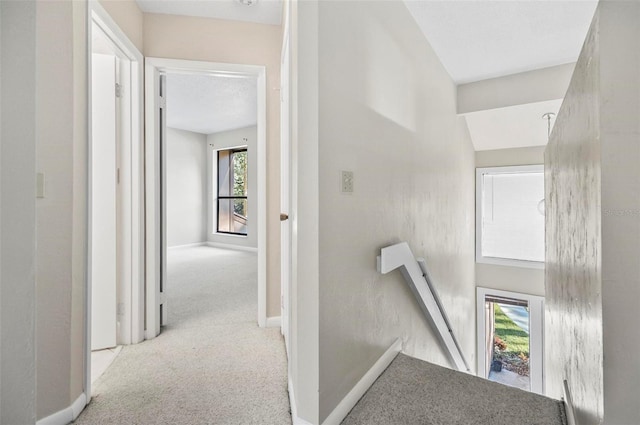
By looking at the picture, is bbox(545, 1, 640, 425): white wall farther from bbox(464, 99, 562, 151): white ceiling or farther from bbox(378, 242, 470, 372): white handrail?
bbox(464, 99, 562, 151): white ceiling

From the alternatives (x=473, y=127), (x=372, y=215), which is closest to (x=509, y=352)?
(x=473, y=127)

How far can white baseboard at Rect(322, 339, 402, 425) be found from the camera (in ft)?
4.39

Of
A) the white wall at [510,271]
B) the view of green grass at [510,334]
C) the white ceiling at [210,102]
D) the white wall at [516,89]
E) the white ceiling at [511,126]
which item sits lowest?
the view of green grass at [510,334]

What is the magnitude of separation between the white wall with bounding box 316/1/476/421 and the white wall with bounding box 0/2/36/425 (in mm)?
953

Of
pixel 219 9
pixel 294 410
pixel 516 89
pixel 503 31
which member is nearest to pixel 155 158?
pixel 219 9

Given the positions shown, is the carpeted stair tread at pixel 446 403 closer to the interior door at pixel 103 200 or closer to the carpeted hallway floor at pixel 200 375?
the carpeted hallway floor at pixel 200 375

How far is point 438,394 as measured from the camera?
5.02ft

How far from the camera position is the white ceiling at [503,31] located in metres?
2.31

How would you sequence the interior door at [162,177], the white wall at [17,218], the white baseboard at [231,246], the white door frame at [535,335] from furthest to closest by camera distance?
the white baseboard at [231,246] → the white door frame at [535,335] → the interior door at [162,177] → the white wall at [17,218]

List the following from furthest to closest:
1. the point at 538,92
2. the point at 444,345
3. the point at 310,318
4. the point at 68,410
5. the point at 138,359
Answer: the point at 538,92
the point at 444,345
the point at 138,359
the point at 68,410
the point at 310,318

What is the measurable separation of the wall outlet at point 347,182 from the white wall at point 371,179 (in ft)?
0.10

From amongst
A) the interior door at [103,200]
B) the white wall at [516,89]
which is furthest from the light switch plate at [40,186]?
the white wall at [516,89]

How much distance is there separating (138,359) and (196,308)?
0.94 meters

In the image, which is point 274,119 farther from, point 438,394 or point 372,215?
point 438,394
